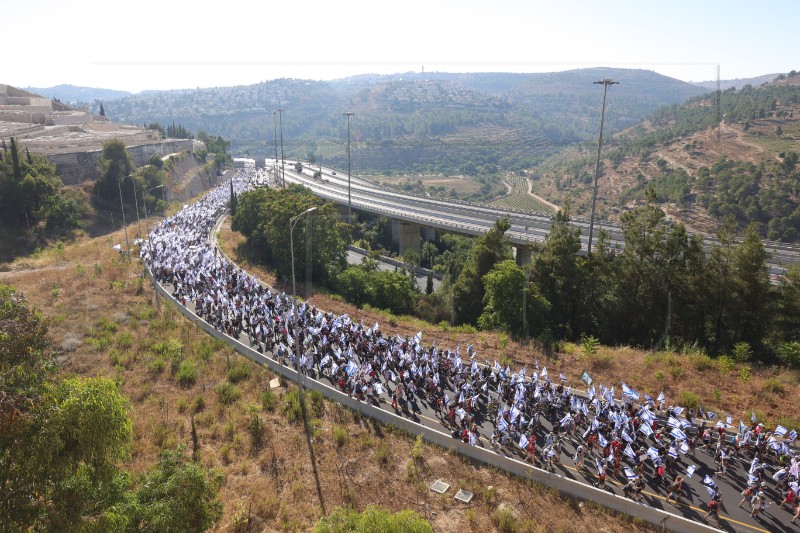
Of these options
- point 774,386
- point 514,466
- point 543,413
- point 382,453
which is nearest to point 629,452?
point 514,466

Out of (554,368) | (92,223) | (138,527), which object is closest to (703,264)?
(554,368)

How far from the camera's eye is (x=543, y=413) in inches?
862

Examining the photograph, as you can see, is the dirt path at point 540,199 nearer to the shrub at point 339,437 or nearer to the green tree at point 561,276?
the green tree at point 561,276

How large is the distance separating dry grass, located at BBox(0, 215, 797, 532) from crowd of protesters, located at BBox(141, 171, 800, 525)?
1511 millimetres

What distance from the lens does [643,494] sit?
17.0m

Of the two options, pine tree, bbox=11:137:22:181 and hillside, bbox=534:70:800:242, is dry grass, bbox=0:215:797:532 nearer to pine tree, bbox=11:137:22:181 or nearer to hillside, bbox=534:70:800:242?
pine tree, bbox=11:137:22:181

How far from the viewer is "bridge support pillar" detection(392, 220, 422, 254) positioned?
7450cm

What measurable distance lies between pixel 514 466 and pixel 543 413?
3.86 metres

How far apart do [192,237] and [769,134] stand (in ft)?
366

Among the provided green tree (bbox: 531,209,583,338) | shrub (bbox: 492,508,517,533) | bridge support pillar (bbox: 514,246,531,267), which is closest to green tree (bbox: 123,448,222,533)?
shrub (bbox: 492,508,517,533)

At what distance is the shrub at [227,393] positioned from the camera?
24.8m

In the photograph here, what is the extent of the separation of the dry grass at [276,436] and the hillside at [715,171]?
44.1 metres

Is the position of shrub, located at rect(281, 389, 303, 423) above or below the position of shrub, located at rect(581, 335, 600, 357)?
below

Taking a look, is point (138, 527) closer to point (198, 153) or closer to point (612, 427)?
point (612, 427)
